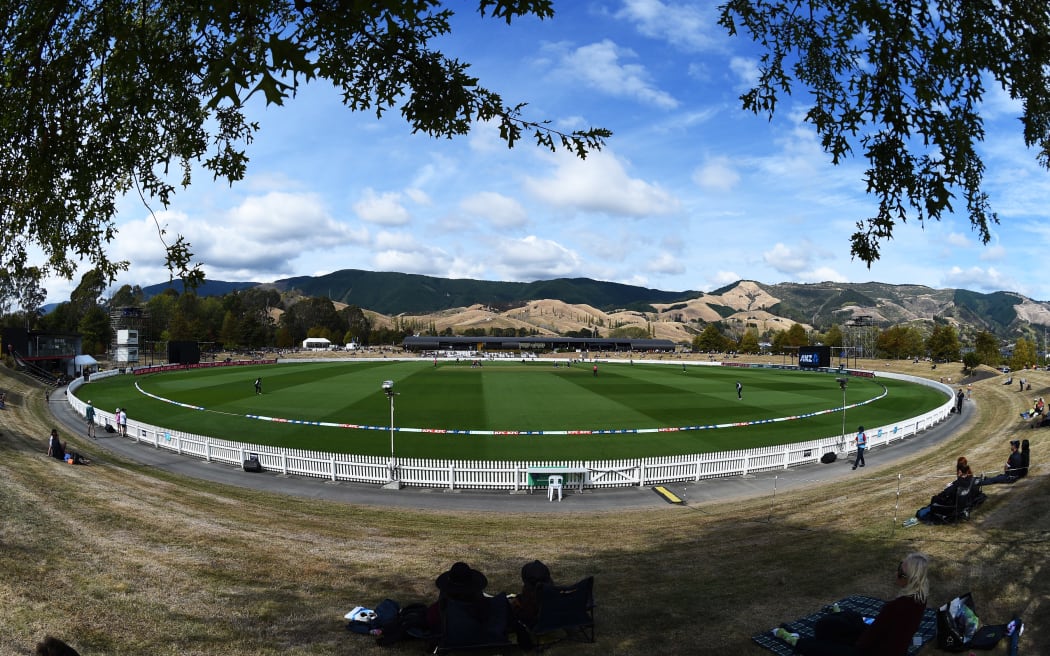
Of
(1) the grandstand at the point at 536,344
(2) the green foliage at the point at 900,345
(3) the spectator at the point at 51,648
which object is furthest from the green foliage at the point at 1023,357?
(3) the spectator at the point at 51,648

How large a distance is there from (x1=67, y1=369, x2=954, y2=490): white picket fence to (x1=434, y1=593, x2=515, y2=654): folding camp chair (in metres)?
13.0

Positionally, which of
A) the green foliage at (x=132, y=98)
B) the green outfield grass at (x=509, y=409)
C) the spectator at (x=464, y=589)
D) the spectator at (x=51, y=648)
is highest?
the green foliage at (x=132, y=98)

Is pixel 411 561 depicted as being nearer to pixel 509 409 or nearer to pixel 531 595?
pixel 531 595

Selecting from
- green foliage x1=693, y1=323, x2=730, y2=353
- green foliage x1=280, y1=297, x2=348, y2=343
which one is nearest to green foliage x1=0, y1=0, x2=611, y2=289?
green foliage x1=693, y1=323, x2=730, y2=353

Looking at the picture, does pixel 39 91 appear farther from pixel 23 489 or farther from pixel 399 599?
pixel 23 489

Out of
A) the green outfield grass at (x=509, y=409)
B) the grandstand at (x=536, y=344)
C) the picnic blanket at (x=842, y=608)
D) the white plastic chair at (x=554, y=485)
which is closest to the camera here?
the picnic blanket at (x=842, y=608)

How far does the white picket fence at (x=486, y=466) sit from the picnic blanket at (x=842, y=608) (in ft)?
40.6

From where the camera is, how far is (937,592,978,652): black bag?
6168mm

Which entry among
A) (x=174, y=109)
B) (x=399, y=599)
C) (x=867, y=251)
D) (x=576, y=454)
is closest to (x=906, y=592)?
(x=867, y=251)

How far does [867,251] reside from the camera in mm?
6168

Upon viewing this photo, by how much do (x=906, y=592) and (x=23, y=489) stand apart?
16.6 meters

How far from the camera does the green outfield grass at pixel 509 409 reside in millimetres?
27141

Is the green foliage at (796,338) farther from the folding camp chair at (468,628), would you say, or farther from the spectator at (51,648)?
the spectator at (51,648)

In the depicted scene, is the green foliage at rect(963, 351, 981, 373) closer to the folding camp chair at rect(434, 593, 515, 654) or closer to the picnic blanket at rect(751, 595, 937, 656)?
the picnic blanket at rect(751, 595, 937, 656)
